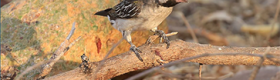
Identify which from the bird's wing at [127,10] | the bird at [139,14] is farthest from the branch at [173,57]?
the bird's wing at [127,10]

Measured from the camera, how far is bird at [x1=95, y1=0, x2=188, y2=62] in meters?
3.16

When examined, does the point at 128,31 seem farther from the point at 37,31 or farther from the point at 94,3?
the point at 37,31

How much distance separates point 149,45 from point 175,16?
3.90 m

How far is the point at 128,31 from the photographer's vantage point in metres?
3.46

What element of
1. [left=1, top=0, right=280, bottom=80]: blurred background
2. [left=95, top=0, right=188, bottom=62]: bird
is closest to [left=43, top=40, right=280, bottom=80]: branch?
[left=95, top=0, right=188, bottom=62]: bird

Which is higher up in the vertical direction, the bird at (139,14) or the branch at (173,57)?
the bird at (139,14)

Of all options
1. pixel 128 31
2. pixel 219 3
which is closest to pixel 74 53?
pixel 128 31

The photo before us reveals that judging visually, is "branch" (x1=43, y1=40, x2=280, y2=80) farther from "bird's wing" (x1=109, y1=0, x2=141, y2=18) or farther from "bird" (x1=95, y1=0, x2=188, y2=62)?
"bird's wing" (x1=109, y1=0, x2=141, y2=18)

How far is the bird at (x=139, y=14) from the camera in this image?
316 centimetres

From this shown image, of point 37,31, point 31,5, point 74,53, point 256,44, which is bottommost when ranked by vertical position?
point 256,44

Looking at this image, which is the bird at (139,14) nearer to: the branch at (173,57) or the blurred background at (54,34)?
the branch at (173,57)

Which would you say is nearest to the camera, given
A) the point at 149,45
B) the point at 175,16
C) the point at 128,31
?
the point at 149,45

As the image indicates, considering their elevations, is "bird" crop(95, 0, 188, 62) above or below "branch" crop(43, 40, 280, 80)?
above

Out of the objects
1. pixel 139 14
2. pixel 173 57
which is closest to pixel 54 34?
pixel 139 14
